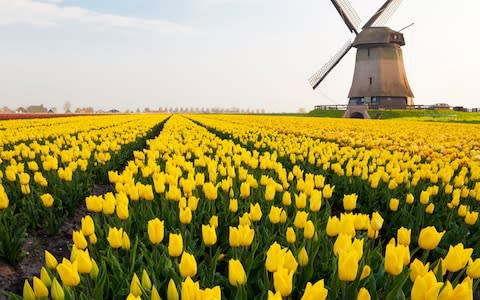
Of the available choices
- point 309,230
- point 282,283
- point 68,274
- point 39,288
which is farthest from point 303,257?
point 39,288

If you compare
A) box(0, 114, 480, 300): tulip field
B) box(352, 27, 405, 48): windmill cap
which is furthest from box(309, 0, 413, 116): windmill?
box(0, 114, 480, 300): tulip field

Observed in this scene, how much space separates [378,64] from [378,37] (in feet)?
10.1

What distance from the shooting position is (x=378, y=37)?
1857 inches

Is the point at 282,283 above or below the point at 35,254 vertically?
above

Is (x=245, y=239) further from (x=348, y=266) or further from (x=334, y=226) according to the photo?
(x=348, y=266)

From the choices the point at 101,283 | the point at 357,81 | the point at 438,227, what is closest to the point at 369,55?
the point at 357,81

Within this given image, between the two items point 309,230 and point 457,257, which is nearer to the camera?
point 457,257

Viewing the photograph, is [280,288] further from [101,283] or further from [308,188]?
[308,188]

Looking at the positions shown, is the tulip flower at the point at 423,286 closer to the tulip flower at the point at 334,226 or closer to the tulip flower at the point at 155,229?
the tulip flower at the point at 334,226

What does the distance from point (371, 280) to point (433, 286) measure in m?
0.68

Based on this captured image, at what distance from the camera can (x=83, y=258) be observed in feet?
6.56

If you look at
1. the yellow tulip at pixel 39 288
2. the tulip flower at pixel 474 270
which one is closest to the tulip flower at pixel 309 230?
the tulip flower at pixel 474 270

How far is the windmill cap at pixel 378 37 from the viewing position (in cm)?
4709

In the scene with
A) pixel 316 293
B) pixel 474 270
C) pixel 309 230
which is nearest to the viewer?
pixel 316 293
